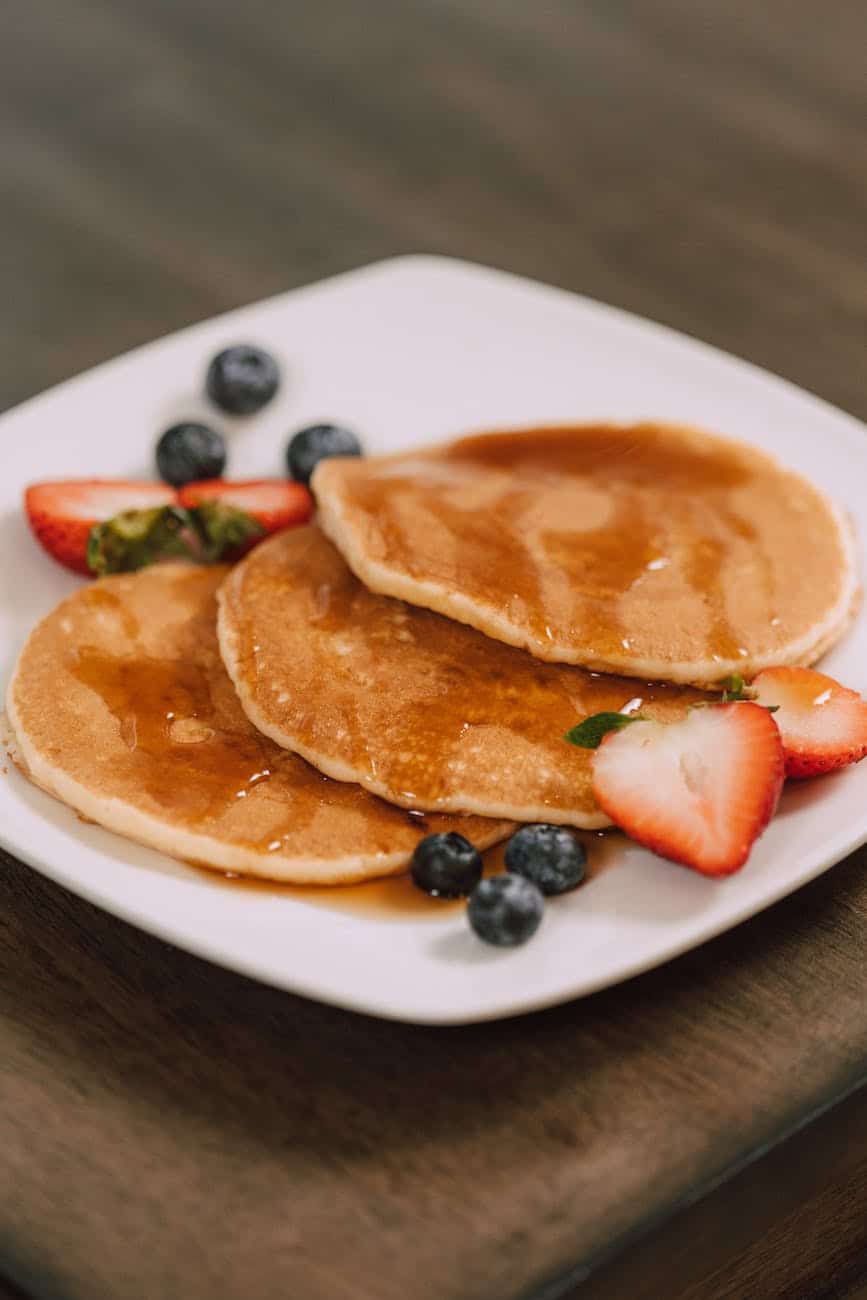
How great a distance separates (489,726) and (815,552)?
0.57m

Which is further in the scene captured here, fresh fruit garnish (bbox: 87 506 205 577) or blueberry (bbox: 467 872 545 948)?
fresh fruit garnish (bbox: 87 506 205 577)

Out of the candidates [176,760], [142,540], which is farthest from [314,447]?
[176,760]

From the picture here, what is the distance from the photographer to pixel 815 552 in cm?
211

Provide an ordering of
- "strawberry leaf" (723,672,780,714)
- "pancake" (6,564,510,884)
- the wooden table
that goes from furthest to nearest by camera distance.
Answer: "strawberry leaf" (723,672,780,714) < "pancake" (6,564,510,884) < the wooden table

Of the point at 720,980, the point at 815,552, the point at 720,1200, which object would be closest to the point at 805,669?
the point at 815,552

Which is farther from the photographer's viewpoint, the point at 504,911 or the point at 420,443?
the point at 420,443

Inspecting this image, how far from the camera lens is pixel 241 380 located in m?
2.43

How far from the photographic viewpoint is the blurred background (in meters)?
3.00

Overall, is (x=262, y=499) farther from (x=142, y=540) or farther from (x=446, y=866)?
(x=446, y=866)

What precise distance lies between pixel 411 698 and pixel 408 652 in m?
0.08

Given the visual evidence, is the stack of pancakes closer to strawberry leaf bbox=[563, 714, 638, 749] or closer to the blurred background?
strawberry leaf bbox=[563, 714, 638, 749]

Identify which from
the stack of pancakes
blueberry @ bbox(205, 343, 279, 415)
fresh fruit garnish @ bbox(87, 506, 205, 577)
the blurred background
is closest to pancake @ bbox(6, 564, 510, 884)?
the stack of pancakes

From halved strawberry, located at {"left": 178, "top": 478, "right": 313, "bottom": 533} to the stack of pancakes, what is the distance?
110mm

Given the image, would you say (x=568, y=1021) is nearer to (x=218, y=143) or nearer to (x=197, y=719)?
(x=197, y=719)
